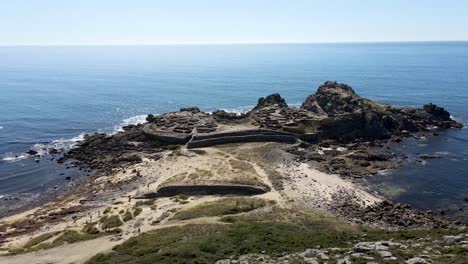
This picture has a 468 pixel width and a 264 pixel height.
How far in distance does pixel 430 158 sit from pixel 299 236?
48976 millimetres

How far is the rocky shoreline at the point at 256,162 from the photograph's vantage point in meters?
57.5

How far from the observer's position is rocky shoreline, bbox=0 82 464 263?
57.5m

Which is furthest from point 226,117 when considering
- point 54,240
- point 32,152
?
point 54,240

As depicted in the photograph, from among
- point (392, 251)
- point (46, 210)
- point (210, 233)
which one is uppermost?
point (392, 251)

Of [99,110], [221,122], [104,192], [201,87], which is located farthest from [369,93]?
[104,192]

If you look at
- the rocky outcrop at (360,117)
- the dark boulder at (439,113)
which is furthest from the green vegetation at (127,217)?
the dark boulder at (439,113)

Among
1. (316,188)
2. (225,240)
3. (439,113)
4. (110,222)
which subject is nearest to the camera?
(225,240)

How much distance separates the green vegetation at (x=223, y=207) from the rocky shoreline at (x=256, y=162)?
2780mm

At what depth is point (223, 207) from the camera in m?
54.8

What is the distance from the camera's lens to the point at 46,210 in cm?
6078

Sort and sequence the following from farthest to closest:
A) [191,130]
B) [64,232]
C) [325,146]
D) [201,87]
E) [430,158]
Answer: [201,87] → [191,130] → [325,146] → [430,158] → [64,232]

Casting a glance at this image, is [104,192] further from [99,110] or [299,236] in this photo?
[99,110]

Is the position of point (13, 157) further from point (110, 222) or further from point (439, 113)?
point (439, 113)

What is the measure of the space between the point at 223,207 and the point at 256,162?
71.5 ft
